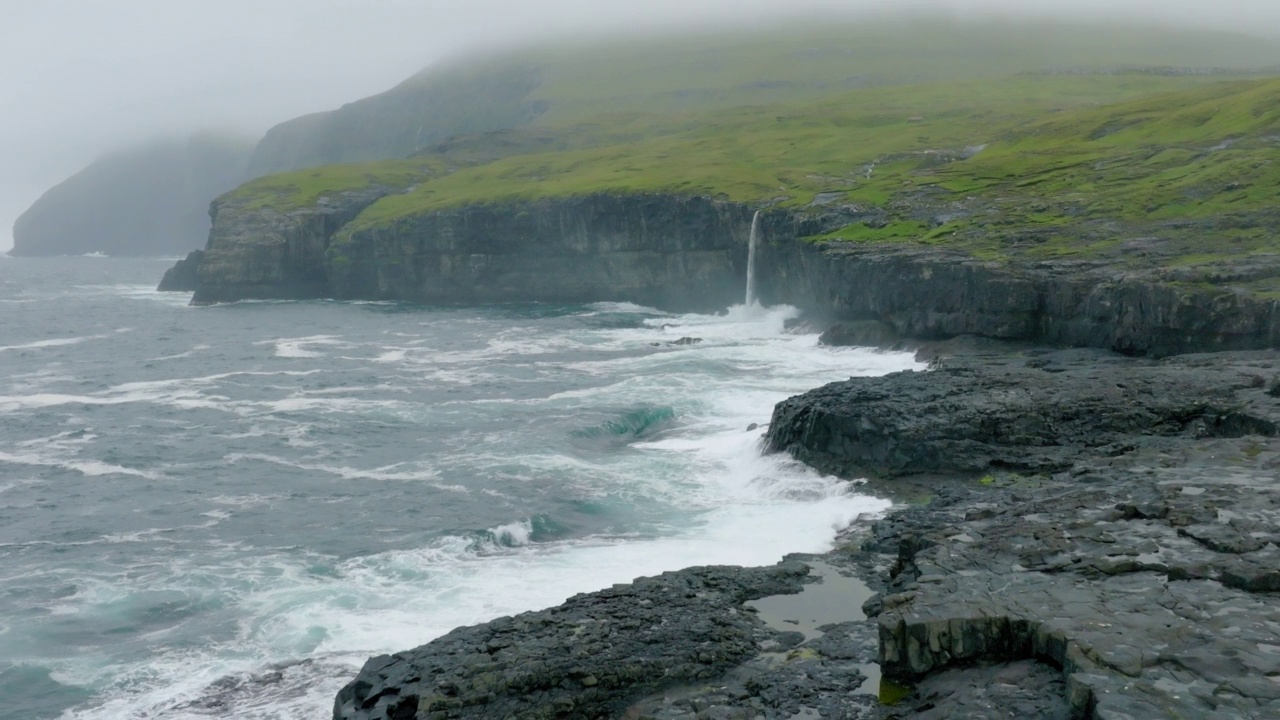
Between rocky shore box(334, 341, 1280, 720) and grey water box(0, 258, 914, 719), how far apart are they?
177 inches

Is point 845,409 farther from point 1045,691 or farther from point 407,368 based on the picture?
point 407,368

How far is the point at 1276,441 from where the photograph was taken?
2723 cm

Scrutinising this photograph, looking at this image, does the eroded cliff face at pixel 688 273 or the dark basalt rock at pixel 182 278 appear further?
the dark basalt rock at pixel 182 278

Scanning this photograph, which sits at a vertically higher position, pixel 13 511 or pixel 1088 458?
pixel 1088 458

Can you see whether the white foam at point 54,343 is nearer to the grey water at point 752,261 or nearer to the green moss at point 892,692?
the grey water at point 752,261

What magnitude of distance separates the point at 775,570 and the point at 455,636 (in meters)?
7.58

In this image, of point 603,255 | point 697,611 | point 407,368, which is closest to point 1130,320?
point 697,611

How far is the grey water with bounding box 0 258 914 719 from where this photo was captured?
2648 cm

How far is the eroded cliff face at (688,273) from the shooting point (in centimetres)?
4588

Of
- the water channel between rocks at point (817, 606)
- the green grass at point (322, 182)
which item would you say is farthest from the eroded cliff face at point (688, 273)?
the water channel between rocks at point (817, 606)

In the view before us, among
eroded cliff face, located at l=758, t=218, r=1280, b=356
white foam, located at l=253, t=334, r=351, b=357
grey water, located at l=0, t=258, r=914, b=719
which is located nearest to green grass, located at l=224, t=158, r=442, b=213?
white foam, located at l=253, t=334, r=351, b=357

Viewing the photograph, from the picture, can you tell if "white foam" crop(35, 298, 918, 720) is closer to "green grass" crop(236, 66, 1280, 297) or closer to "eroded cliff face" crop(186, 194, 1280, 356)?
"eroded cliff face" crop(186, 194, 1280, 356)

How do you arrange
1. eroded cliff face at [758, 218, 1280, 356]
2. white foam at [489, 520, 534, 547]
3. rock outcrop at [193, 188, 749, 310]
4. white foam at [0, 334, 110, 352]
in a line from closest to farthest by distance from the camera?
white foam at [489, 520, 534, 547] < eroded cliff face at [758, 218, 1280, 356] < white foam at [0, 334, 110, 352] < rock outcrop at [193, 188, 749, 310]

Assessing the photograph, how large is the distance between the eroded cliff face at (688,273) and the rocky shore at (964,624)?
615 inches
